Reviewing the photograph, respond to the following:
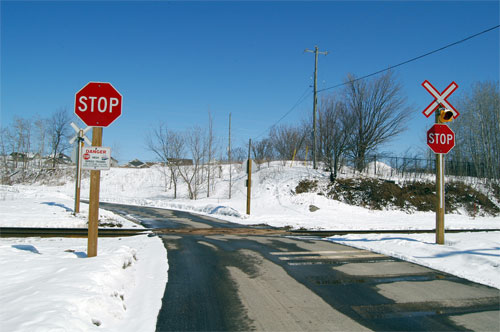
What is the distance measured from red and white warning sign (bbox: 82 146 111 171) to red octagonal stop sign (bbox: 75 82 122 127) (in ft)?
1.56

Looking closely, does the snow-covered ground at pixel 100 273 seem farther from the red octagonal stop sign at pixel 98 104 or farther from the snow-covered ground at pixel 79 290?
the red octagonal stop sign at pixel 98 104

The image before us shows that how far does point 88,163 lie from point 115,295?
2467mm

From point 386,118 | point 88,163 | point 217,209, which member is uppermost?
point 386,118

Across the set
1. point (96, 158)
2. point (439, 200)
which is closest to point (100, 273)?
point (96, 158)

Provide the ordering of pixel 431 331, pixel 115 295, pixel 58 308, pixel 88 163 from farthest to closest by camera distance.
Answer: pixel 88 163 < pixel 115 295 < pixel 431 331 < pixel 58 308

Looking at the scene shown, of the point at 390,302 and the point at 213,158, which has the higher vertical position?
the point at 213,158

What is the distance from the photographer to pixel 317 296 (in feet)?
16.6

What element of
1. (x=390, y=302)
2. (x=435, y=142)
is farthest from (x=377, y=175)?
(x=390, y=302)

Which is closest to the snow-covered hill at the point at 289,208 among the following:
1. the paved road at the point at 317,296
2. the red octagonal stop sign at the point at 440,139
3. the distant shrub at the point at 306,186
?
the distant shrub at the point at 306,186

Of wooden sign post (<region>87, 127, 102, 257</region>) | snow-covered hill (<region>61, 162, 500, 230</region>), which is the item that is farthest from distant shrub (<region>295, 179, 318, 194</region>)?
wooden sign post (<region>87, 127, 102, 257</region>)

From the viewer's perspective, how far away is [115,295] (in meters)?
4.54

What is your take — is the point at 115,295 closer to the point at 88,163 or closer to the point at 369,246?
the point at 88,163

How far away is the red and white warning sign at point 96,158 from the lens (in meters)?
5.86

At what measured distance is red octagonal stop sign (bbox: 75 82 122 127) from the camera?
5.95 m
